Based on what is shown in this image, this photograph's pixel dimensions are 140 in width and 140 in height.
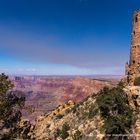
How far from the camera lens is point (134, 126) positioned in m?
51.2

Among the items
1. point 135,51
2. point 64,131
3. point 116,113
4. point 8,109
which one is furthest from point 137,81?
point 8,109

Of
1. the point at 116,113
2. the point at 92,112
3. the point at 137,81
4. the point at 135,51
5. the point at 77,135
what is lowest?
the point at 77,135

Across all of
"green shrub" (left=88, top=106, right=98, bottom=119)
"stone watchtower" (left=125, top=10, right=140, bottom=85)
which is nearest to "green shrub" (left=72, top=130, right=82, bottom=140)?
"green shrub" (left=88, top=106, right=98, bottom=119)

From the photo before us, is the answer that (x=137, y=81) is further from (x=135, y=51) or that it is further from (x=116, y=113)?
(x=116, y=113)

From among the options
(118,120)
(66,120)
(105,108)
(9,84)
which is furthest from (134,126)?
(9,84)

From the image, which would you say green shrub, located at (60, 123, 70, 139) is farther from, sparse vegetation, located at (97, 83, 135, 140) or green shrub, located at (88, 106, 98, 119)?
sparse vegetation, located at (97, 83, 135, 140)

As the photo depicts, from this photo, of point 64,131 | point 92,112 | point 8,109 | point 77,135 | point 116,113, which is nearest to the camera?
point 8,109

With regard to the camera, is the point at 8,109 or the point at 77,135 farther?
the point at 77,135

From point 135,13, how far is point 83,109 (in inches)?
739

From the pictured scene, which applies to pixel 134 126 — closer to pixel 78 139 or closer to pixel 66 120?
pixel 78 139

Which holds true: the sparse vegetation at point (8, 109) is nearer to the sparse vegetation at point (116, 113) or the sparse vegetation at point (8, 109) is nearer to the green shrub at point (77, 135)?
the sparse vegetation at point (116, 113)

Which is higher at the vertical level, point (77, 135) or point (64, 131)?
point (77, 135)

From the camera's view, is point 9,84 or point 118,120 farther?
point 118,120

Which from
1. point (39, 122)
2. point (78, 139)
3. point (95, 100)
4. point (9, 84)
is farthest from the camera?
point (39, 122)
